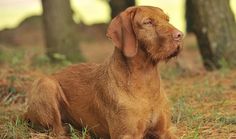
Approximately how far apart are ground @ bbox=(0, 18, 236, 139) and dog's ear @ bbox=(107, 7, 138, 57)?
3.18 feet

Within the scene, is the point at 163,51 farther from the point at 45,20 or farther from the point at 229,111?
the point at 45,20

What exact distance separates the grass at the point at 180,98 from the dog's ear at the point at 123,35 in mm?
998

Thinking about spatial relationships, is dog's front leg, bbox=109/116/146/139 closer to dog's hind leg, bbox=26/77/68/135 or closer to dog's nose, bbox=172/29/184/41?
dog's nose, bbox=172/29/184/41

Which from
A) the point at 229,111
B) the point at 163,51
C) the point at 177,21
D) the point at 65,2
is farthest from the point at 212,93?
the point at 177,21

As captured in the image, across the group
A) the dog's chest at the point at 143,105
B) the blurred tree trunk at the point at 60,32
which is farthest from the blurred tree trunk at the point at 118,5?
the dog's chest at the point at 143,105

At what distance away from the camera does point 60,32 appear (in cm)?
1130

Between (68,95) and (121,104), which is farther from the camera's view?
(68,95)

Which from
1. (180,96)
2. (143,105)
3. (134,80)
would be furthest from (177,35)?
(180,96)

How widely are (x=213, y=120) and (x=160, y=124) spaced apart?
107 cm

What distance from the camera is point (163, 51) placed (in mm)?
5523

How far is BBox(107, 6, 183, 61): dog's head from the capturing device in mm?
5477

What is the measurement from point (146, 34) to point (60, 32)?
586 cm

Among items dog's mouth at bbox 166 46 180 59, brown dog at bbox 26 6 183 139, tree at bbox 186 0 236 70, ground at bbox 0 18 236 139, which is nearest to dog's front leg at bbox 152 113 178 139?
brown dog at bbox 26 6 183 139

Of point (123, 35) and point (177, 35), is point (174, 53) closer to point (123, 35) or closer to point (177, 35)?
point (177, 35)
